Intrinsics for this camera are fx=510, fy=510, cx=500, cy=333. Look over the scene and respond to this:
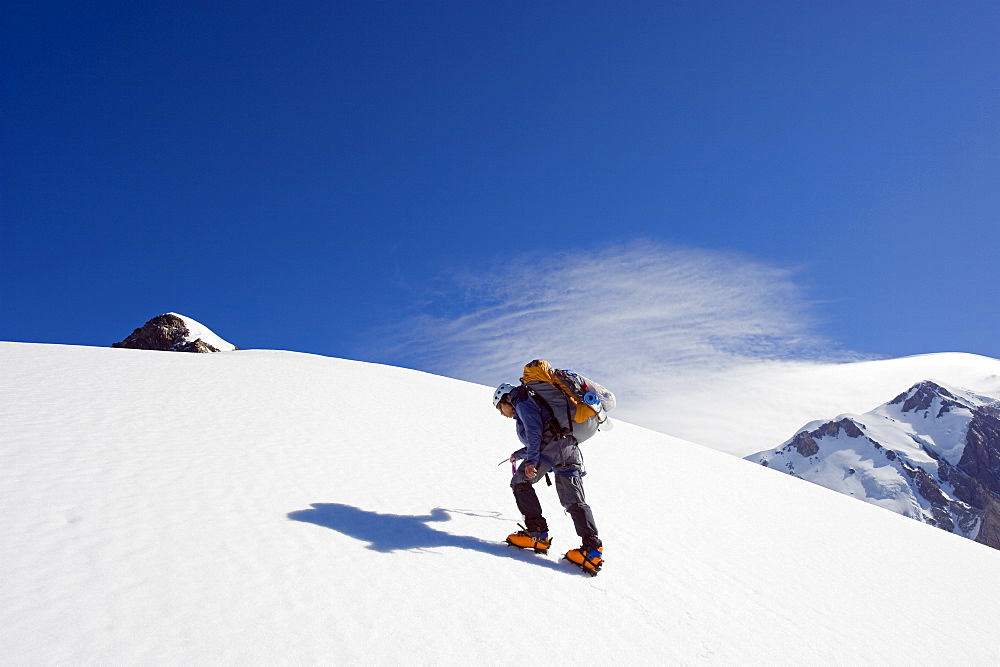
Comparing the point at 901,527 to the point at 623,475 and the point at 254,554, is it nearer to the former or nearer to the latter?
the point at 623,475

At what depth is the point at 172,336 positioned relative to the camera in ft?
175

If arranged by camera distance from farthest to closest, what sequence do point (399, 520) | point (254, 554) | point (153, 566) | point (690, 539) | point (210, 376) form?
point (210, 376) → point (690, 539) → point (399, 520) → point (254, 554) → point (153, 566)

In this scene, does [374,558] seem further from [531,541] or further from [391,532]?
[531,541]

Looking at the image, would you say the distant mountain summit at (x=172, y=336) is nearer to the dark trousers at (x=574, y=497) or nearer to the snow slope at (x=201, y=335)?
the snow slope at (x=201, y=335)

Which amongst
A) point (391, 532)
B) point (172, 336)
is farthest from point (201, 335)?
point (391, 532)

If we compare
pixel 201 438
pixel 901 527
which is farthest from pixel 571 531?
pixel 901 527

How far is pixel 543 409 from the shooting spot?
4.84 m

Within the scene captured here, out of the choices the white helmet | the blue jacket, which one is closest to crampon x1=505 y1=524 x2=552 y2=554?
the blue jacket

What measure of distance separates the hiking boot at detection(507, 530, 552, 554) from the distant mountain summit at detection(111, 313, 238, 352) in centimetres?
5496

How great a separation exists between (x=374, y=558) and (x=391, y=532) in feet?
2.25

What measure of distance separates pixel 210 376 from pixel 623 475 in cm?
1003

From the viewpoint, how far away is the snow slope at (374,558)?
9.87 ft

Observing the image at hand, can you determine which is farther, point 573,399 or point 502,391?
point 502,391

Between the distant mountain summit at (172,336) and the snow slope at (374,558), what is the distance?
1852 inches
